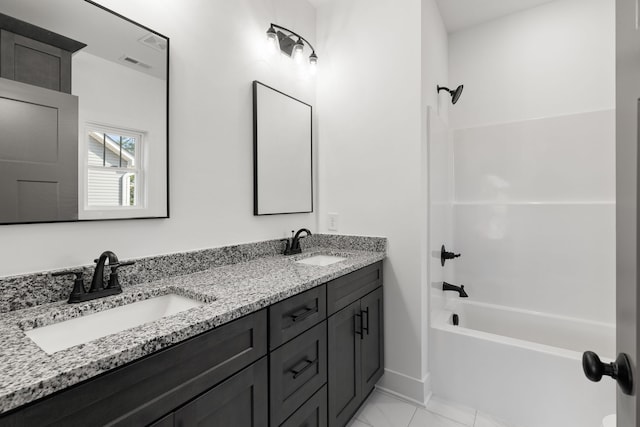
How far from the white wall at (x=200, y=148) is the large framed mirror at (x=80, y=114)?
61mm

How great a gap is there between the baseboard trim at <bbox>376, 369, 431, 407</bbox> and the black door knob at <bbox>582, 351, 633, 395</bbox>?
1.55m

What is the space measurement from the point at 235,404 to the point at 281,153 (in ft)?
4.86

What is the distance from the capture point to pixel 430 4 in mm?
2201

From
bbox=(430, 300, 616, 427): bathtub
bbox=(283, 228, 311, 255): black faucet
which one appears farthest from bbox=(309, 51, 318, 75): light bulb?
bbox=(430, 300, 616, 427): bathtub

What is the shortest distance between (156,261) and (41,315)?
0.46 metres

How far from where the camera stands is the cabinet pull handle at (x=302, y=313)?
1.25 m

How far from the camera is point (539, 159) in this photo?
2441 millimetres

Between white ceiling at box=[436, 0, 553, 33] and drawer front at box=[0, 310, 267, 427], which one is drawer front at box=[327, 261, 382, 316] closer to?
drawer front at box=[0, 310, 267, 427]

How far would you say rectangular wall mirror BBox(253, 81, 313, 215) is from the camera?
189 centimetres

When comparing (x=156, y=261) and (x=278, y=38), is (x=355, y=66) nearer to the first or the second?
(x=278, y=38)

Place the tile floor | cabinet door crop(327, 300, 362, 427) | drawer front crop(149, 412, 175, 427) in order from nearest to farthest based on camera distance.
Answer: drawer front crop(149, 412, 175, 427)
cabinet door crop(327, 300, 362, 427)
the tile floor

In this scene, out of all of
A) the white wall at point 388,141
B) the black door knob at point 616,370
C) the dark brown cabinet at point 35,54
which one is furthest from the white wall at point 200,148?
the black door knob at point 616,370

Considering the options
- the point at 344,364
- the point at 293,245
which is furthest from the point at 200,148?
the point at 344,364

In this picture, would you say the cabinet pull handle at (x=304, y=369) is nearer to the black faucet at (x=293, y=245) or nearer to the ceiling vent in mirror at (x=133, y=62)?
the black faucet at (x=293, y=245)
